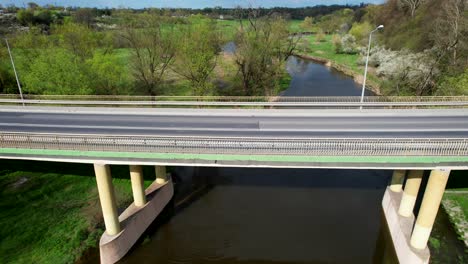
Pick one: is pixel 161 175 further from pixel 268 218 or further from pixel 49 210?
pixel 268 218

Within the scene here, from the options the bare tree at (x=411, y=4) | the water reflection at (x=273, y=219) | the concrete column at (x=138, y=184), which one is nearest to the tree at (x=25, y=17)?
the water reflection at (x=273, y=219)

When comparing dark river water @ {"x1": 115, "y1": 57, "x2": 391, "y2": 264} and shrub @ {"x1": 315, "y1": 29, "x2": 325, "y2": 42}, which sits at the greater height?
shrub @ {"x1": 315, "y1": 29, "x2": 325, "y2": 42}

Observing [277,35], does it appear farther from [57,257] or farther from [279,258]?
[57,257]

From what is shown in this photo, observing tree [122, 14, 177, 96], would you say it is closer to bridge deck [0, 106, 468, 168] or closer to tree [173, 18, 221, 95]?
tree [173, 18, 221, 95]

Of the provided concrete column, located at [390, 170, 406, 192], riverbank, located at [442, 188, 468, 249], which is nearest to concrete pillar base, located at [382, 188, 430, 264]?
concrete column, located at [390, 170, 406, 192]

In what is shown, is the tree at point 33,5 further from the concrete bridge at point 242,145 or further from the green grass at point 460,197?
the green grass at point 460,197

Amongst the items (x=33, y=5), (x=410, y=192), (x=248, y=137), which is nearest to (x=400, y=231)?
(x=410, y=192)
